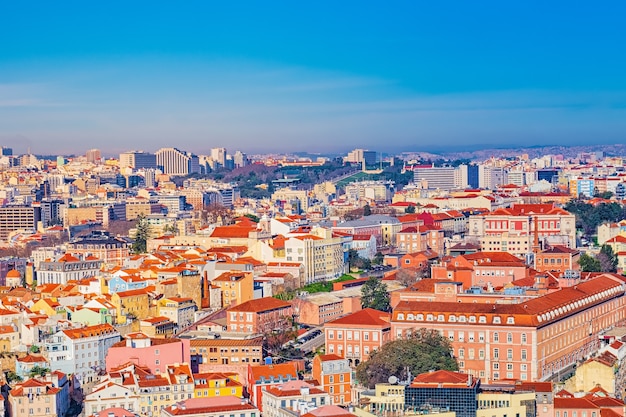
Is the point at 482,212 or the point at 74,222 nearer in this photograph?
the point at 482,212

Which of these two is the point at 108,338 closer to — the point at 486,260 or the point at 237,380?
the point at 237,380

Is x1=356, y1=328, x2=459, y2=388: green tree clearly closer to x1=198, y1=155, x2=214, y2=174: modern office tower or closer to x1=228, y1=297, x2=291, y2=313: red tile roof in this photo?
x1=228, y1=297, x2=291, y2=313: red tile roof

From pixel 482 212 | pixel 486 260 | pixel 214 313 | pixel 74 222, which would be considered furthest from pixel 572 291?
pixel 74 222

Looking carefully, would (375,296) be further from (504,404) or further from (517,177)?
(517,177)

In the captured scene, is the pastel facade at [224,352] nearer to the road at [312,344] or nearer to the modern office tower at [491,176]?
the road at [312,344]

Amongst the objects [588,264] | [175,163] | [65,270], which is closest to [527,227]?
[588,264]

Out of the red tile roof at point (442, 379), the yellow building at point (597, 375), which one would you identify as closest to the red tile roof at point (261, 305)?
the red tile roof at point (442, 379)
